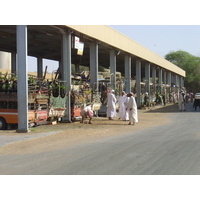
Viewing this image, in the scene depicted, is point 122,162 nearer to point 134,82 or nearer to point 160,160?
point 160,160

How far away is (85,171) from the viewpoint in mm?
5871

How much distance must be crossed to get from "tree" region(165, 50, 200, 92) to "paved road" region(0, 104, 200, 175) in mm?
62545

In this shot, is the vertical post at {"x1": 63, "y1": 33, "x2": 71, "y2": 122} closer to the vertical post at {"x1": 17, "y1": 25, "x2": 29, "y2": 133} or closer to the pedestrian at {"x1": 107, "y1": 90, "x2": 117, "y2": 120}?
the pedestrian at {"x1": 107, "y1": 90, "x2": 117, "y2": 120}

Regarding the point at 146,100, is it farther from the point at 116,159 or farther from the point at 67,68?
the point at 116,159

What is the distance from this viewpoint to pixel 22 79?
11.6 meters

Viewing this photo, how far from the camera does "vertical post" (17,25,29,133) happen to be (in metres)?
11.6

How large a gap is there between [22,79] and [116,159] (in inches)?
243

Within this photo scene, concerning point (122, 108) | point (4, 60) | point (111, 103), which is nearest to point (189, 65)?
point (4, 60)

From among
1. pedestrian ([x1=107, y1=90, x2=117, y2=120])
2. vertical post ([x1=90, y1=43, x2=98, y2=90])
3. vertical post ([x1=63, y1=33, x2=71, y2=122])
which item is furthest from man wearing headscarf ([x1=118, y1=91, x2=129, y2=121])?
vertical post ([x1=63, y1=33, x2=71, y2=122])

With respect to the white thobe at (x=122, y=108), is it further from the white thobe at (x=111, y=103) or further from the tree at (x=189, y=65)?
the tree at (x=189, y=65)

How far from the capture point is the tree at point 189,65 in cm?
6888

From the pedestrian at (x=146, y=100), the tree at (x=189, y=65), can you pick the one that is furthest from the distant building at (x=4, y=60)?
the tree at (x=189, y=65)
